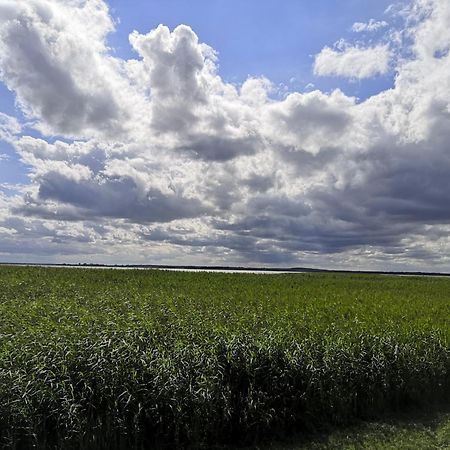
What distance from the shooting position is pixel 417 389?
1081cm

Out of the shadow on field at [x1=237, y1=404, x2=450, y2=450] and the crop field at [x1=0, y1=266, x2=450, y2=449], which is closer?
the crop field at [x1=0, y1=266, x2=450, y2=449]

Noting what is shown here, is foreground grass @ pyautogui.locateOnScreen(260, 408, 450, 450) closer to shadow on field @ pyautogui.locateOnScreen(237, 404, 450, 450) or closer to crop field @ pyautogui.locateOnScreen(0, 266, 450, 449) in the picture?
shadow on field @ pyautogui.locateOnScreen(237, 404, 450, 450)

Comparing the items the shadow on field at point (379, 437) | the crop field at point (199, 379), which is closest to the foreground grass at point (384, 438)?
the shadow on field at point (379, 437)

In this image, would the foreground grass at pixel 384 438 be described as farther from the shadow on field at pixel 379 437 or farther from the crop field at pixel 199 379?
the crop field at pixel 199 379

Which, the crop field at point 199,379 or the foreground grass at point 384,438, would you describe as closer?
the crop field at point 199,379

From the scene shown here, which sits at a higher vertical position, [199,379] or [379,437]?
[199,379]

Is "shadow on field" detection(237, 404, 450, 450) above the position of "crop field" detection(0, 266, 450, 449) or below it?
below

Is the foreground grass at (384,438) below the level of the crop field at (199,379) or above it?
below

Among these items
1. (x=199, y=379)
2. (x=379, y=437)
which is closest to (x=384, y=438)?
(x=379, y=437)

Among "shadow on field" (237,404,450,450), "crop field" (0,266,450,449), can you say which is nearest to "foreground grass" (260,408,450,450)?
"shadow on field" (237,404,450,450)

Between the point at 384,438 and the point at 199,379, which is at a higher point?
the point at 199,379

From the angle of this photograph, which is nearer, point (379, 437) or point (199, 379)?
point (199, 379)

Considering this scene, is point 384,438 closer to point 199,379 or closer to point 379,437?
point 379,437

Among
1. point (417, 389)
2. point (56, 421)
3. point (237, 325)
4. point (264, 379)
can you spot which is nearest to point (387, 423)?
point (417, 389)
